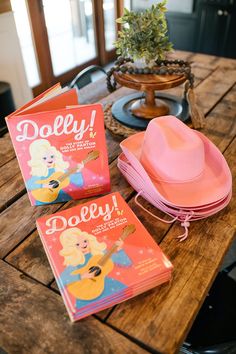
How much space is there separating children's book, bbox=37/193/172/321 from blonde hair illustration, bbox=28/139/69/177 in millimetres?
133

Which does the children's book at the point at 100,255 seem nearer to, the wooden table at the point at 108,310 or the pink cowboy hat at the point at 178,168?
the wooden table at the point at 108,310

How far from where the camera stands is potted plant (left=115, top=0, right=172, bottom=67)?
120cm

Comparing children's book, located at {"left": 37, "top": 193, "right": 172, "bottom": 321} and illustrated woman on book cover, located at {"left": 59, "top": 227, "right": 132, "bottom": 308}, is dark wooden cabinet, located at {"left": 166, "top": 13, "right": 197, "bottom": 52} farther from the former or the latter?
illustrated woman on book cover, located at {"left": 59, "top": 227, "right": 132, "bottom": 308}

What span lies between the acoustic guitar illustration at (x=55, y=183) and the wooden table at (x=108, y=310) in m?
0.03

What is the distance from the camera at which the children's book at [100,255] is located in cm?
70

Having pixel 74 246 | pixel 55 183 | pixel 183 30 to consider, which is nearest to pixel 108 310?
pixel 74 246

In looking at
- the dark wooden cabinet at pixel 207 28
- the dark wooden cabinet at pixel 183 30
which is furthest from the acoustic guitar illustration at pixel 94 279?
the dark wooden cabinet at pixel 183 30

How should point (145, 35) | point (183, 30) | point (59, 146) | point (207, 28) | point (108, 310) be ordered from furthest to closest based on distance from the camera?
point (183, 30) < point (207, 28) < point (145, 35) < point (59, 146) < point (108, 310)

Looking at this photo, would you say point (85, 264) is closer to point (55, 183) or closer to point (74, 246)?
point (74, 246)

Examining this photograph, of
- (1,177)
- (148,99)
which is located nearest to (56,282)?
(1,177)

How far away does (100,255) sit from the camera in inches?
30.5

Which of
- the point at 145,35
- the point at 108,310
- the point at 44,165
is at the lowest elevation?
the point at 108,310

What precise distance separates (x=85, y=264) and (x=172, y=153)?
408 mm

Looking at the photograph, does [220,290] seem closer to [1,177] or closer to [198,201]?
[198,201]
